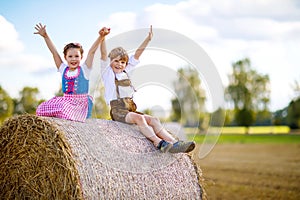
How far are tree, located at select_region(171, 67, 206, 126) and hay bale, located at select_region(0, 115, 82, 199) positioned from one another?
129 centimetres

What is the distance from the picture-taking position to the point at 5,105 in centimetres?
2016

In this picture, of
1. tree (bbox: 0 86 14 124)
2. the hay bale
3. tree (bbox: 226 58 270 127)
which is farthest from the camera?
tree (bbox: 226 58 270 127)

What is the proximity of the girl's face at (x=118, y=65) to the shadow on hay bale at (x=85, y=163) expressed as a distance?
0.62 meters

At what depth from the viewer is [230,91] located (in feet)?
180

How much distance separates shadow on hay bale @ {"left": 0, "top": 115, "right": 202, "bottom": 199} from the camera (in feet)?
14.9

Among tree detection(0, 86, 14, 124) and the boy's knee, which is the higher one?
tree detection(0, 86, 14, 124)

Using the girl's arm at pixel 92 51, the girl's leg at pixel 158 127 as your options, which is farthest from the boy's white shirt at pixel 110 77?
the girl's leg at pixel 158 127

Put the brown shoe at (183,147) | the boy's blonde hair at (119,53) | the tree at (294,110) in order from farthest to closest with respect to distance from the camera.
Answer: the tree at (294,110) → the boy's blonde hair at (119,53) → the brown shoe at (183,147)

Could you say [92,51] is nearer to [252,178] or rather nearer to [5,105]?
[252,178]

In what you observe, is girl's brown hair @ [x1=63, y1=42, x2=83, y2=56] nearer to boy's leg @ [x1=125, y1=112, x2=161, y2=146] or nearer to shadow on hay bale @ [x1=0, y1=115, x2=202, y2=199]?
shadow on hay bale @ [x1=0, y1=115, x2=202, y2=199]

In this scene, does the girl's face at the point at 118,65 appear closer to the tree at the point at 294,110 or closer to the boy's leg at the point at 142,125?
the boy's leg at the point at 142,125

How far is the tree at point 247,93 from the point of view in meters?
53.5

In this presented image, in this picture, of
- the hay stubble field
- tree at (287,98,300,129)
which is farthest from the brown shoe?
tree at (287,98,300,129)

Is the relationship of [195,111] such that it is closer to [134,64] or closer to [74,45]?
[134,64]
